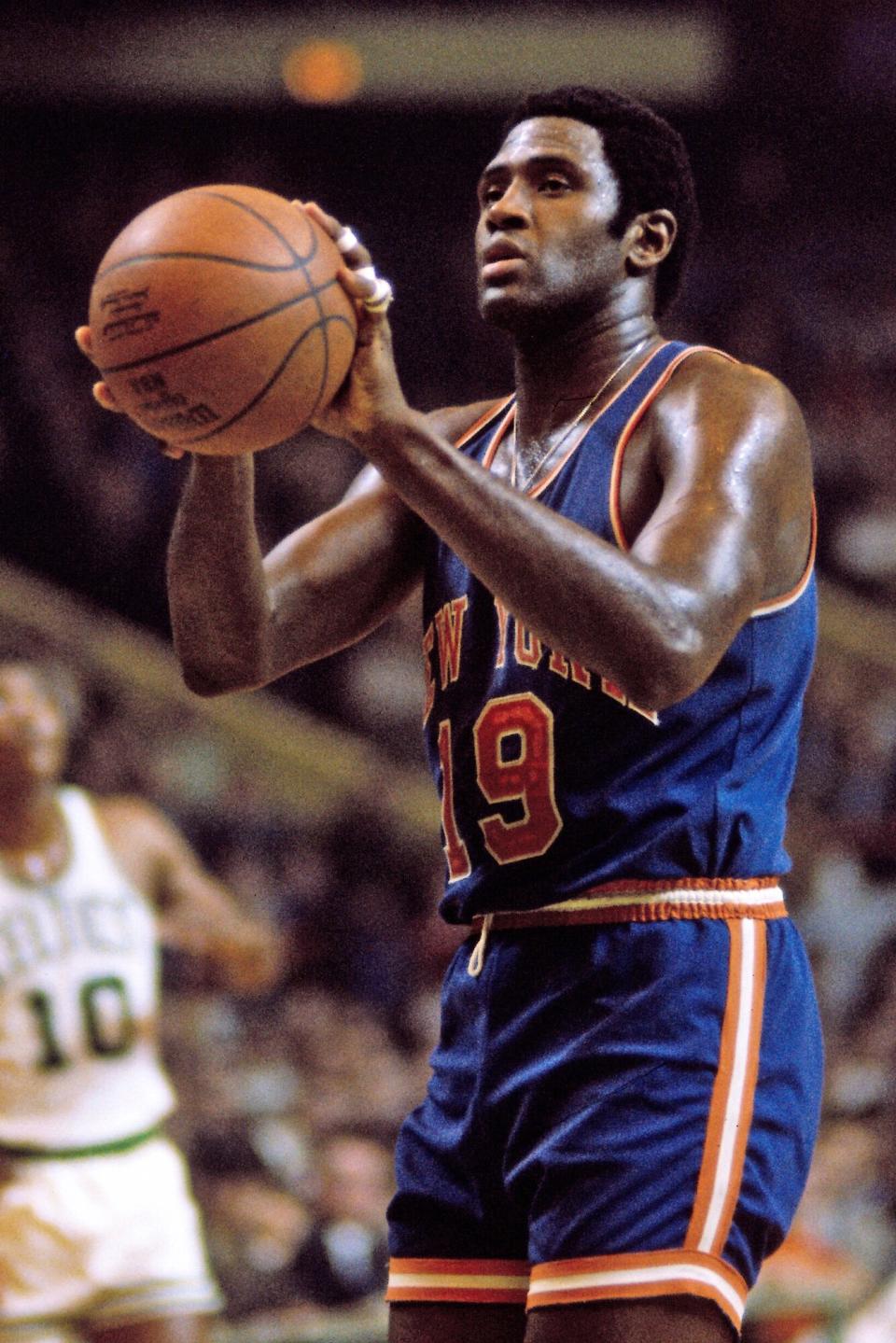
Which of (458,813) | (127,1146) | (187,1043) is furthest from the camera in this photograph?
(187,1043)

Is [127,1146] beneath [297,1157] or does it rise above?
above

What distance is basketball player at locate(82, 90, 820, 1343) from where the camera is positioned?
230 centimetres

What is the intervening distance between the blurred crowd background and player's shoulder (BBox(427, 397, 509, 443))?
3.21m

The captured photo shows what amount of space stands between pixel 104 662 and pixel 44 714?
465 cm

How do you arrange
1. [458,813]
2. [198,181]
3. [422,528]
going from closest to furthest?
[458,813], [422,528], [198,181]

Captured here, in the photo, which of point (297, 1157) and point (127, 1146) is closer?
point (127, 1146)

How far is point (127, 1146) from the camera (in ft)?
17.3

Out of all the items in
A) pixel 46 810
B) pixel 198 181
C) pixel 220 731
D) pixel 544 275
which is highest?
pixel 544 275

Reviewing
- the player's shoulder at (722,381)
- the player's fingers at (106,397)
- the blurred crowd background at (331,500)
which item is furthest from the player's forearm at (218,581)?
the blurred crowd background at (331,500)

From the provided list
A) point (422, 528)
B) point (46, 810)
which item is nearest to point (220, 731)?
point (46, 810)

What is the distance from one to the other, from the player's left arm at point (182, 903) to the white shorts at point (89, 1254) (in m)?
0.84

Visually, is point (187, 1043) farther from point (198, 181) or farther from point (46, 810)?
point (198, 181)

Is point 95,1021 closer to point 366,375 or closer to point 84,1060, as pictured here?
point 84,1060

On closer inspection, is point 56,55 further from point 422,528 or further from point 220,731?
point 422,528
